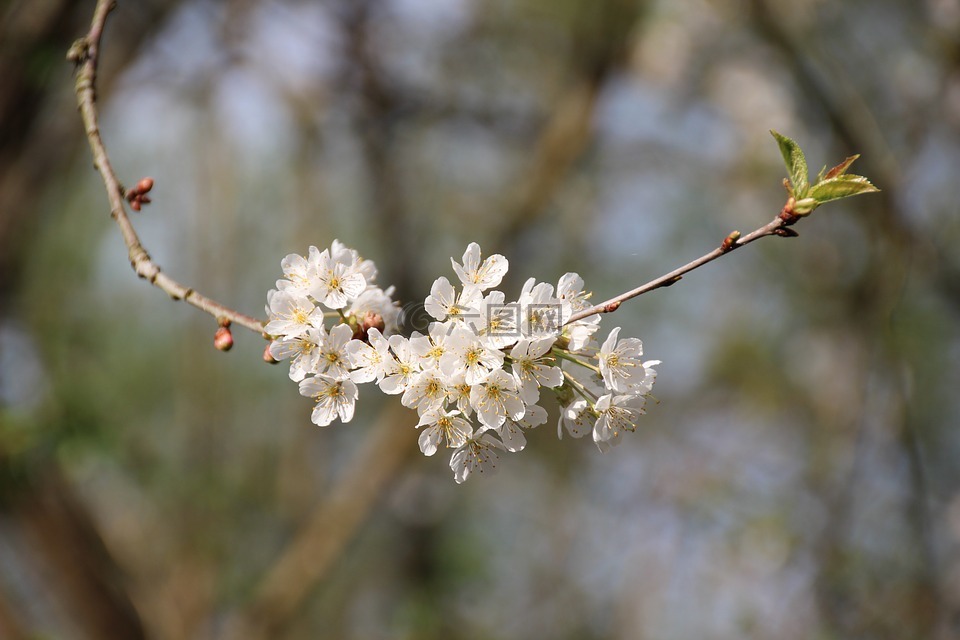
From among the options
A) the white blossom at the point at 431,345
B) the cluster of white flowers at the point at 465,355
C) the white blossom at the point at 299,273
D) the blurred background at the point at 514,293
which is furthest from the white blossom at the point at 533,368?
the blurred background at the point at 514,293

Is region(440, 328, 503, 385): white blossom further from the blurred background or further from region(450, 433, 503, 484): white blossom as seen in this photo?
the blurred background

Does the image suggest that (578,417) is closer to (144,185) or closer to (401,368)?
(401,368)

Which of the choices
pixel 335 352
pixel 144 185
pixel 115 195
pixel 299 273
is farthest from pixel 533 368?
pixel 144 185

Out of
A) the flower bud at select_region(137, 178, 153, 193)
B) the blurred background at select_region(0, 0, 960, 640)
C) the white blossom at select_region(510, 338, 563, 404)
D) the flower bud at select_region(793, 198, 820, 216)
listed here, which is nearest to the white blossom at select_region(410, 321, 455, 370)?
the white blossom at select_region(510, 338, 563, 404)

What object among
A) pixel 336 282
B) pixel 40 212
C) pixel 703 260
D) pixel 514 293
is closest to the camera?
pixel 703 260

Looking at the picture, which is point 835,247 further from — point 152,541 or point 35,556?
point 152,541

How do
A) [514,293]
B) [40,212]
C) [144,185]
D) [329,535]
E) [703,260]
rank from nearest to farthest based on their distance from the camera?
[703,260] → [144,185] → [40,212] → [329,535] → [514,293]

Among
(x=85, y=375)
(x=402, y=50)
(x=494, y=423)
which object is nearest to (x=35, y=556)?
(x=85, y=375)
